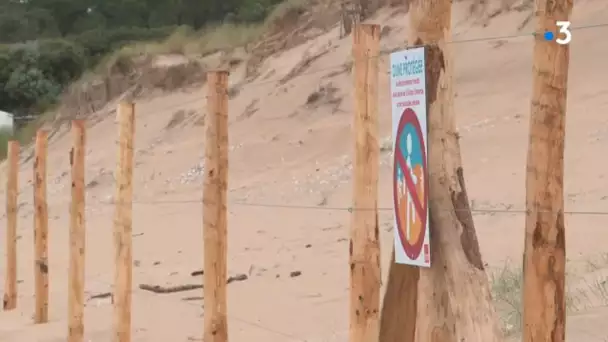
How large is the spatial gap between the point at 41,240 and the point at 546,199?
6462mm

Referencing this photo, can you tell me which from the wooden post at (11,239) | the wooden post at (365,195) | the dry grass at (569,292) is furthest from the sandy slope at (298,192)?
the wooden post at (365,195)

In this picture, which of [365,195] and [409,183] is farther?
[365,195]

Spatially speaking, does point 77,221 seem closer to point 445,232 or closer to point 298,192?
point 445,232

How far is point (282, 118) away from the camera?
16.7m

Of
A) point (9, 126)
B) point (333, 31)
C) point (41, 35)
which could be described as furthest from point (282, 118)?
point (41, 35)

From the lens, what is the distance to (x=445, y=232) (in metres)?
3.91

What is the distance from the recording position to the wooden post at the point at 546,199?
3340mm

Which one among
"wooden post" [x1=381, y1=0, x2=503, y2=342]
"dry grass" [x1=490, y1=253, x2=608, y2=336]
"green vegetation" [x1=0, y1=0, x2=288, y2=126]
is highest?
"green vegetation" [x1=0, y1=0, x2=288, y2=126]

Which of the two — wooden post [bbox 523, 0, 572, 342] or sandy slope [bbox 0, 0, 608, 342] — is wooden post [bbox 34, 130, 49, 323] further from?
wooden post [bbox 523, 0, 572, 342]

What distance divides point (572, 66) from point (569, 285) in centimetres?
742

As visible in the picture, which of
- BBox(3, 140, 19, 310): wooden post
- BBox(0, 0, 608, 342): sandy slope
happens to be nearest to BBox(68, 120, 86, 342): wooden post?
BBox(0, 0, 608, 342): sandy slope

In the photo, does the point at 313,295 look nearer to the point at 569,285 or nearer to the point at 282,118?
the point at 569,285

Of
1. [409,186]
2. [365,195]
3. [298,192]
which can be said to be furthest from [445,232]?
[298,192]

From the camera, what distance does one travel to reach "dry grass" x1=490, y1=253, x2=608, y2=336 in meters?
5.56
